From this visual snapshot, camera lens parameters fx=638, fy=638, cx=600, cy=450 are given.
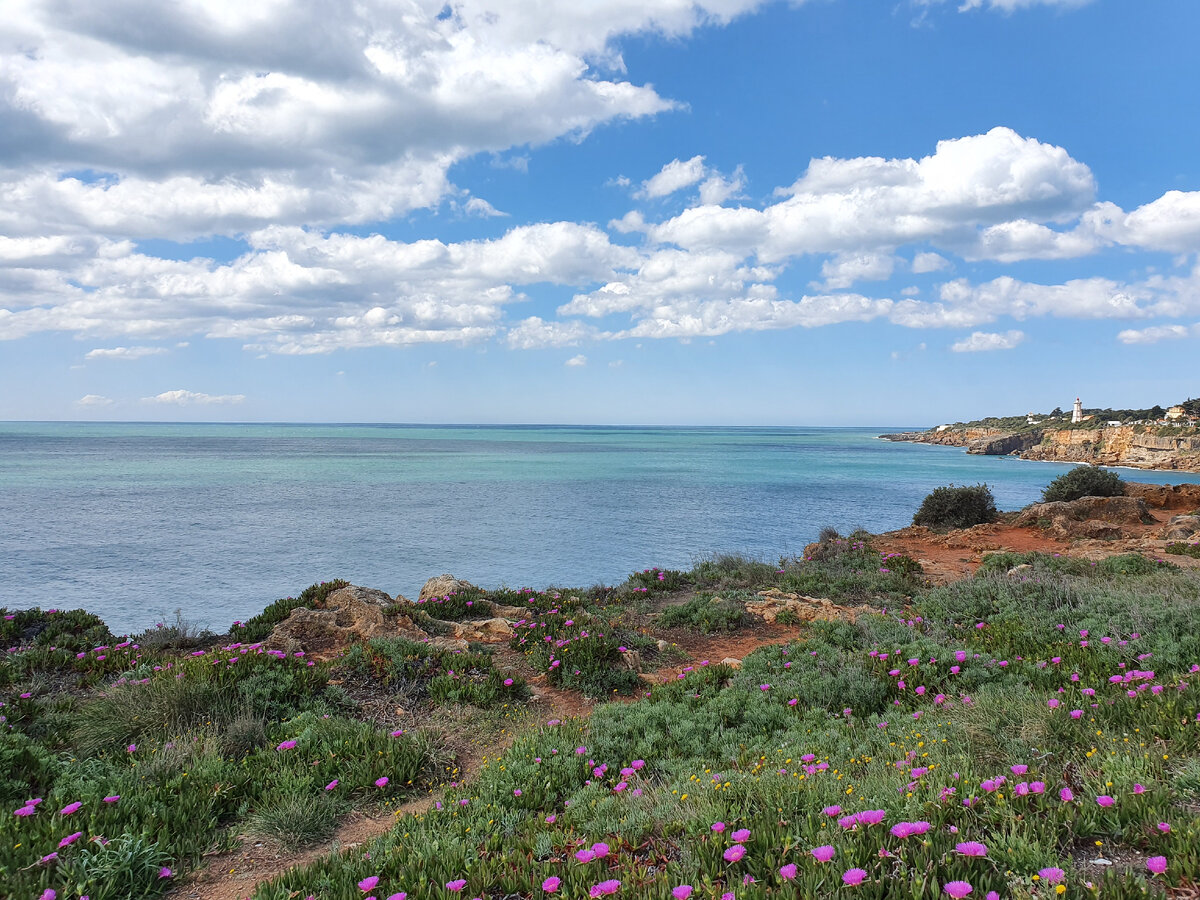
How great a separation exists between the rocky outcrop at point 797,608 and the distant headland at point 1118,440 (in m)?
79.5

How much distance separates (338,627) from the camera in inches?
426

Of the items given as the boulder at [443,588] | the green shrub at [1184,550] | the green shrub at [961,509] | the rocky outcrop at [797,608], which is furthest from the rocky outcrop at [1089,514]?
the boulder at [443,588]

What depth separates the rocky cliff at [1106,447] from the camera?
6875 centimetres

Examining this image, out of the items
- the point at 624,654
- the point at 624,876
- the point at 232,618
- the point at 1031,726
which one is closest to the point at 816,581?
the point at 624,654

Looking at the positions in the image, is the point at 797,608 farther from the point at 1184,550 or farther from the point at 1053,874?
the point at 1184,550

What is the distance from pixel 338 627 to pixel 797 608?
329 inches

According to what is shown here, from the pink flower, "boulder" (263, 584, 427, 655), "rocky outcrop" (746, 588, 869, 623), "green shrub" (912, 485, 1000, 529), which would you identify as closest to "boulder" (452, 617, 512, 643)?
"boulder" (263, 584, 427, 655)

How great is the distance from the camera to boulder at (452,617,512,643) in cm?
1064

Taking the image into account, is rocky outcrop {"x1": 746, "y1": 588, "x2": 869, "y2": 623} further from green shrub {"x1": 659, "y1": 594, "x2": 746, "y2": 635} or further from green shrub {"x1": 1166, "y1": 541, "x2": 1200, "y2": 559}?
green shrub {"x1": 1166, "y1": 541, "x2": 1200, "y2": 559}

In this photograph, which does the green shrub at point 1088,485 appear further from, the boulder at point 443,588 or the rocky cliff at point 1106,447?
the rocky cliff at point 1106,447

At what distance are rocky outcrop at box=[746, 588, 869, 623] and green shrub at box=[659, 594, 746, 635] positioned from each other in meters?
0.36

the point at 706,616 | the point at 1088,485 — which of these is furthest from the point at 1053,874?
the point at 1088,485

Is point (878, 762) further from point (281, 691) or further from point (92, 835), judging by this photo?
point (281, 691)

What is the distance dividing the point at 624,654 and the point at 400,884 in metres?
6.27
